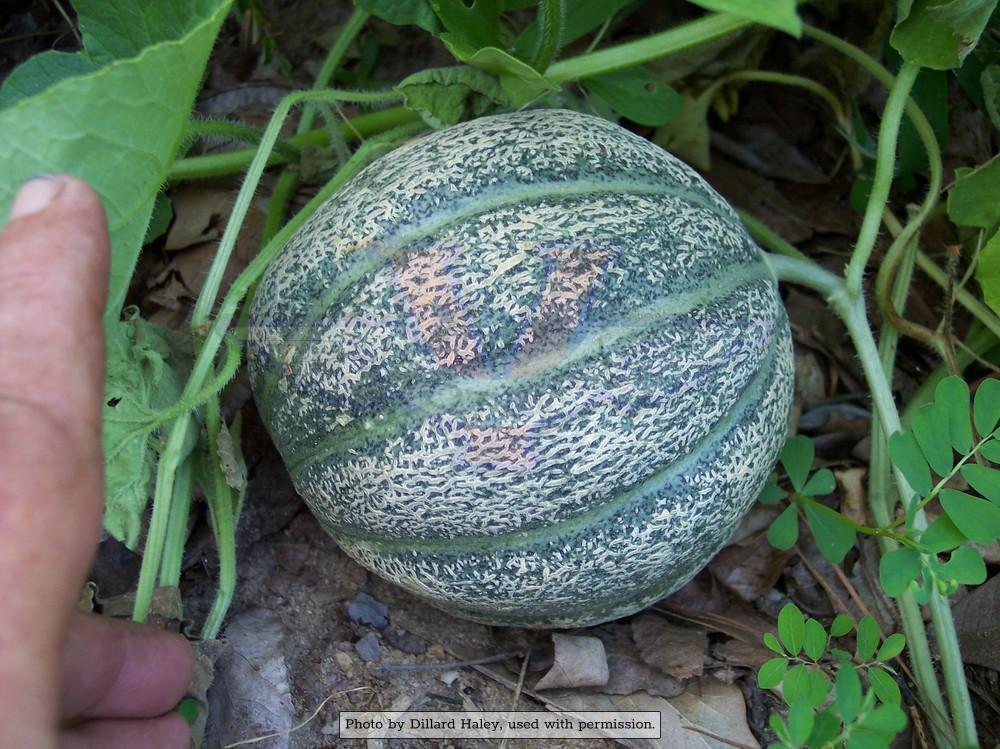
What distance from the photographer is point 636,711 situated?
5.32 feet

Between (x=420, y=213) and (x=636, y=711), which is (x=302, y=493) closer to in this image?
(x=420, y=213)

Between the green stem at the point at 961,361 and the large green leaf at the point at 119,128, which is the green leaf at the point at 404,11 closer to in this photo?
the large green leaf at the point at 119,128

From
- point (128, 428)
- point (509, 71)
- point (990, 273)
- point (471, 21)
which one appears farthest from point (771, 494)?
point (128, 428)

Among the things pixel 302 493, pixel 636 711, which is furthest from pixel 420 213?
pixel 636 711

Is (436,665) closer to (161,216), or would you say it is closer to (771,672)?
(771,672)

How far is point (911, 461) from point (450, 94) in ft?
3.21

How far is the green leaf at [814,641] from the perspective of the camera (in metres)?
1.37

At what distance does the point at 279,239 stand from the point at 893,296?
126 cm

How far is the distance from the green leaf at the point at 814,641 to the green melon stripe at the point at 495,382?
529mm

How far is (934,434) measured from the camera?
1.42 m

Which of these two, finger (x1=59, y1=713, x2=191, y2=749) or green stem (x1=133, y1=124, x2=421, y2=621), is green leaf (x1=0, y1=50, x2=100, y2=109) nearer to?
green stem (x1=133, y1=124, x2=421, y2=621)

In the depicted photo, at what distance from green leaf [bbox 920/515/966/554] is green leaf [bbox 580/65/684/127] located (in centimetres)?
92

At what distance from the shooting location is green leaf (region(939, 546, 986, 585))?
52.0 inches

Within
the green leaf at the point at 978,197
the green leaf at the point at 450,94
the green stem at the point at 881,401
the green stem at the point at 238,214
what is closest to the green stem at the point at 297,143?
the green leaf at the point at 450,94
